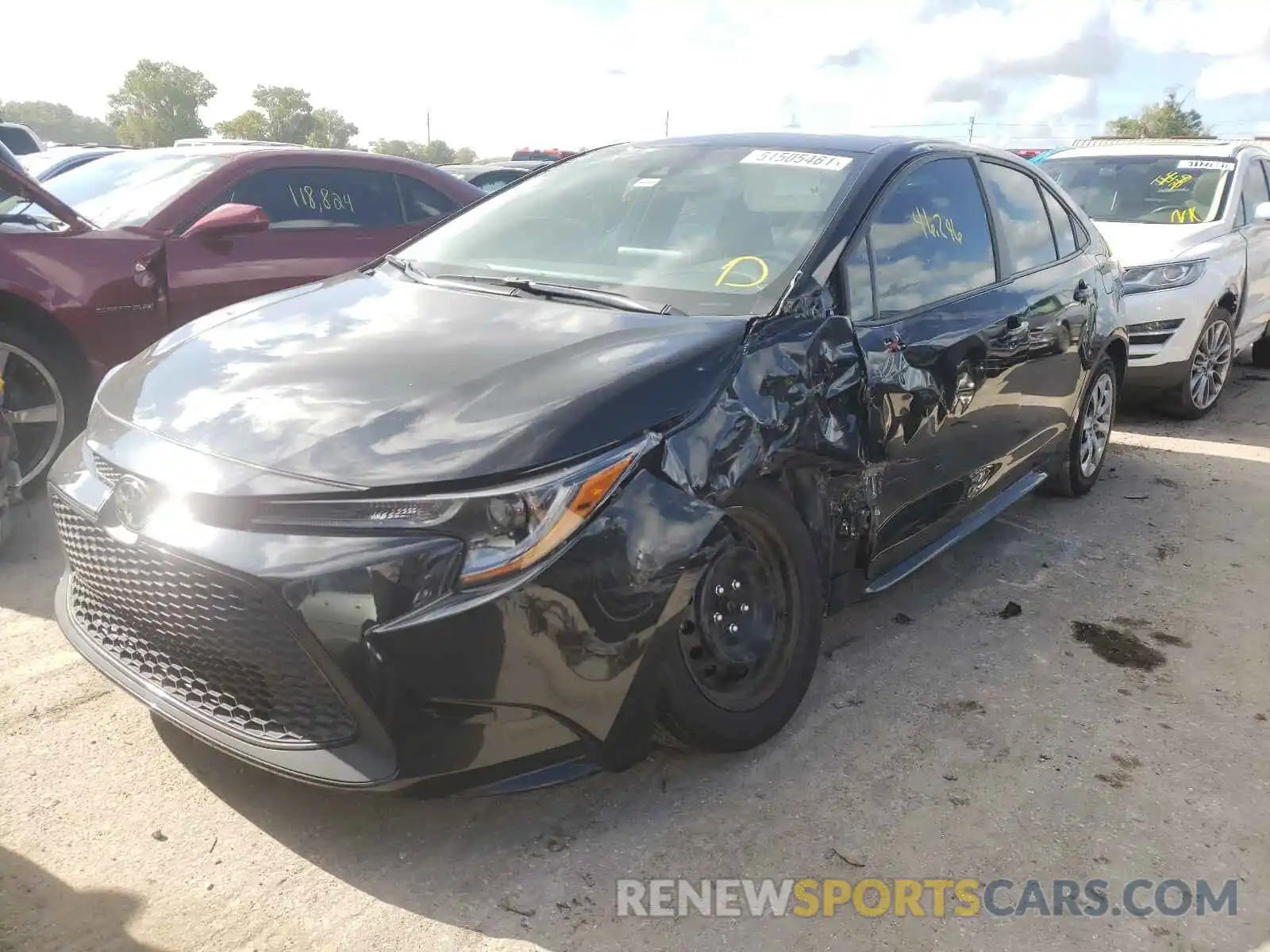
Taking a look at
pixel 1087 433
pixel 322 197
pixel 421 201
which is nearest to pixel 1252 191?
pixel 1087 433

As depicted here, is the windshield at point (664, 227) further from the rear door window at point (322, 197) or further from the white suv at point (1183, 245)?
the white suv at point (1183, 245)

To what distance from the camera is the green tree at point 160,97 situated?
259 ft

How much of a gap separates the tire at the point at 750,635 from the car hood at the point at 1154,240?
16.4 feet

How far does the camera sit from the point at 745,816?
2.51m

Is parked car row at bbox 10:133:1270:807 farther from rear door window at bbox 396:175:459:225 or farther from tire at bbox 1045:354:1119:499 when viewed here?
rear door window at bbox 396:175:459:225

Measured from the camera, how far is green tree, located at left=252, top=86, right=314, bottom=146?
2916 inches

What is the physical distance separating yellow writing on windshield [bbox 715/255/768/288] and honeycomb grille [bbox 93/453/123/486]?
1598mm

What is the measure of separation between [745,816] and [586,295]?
4.78 ft

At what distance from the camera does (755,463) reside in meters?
2.47

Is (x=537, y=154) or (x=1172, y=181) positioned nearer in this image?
(x=1172, y=181)

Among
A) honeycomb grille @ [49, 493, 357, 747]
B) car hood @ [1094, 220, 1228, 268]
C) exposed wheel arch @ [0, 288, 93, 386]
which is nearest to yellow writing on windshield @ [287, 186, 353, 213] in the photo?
exposed wheel arch @ [0, 288, 93, 386]

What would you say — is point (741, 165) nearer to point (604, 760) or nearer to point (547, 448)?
point (547, 448)

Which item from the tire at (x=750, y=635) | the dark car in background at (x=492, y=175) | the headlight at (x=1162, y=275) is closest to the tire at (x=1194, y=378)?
the headlight at (x=1162, y=275)

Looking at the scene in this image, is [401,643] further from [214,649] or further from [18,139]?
[18,139]
